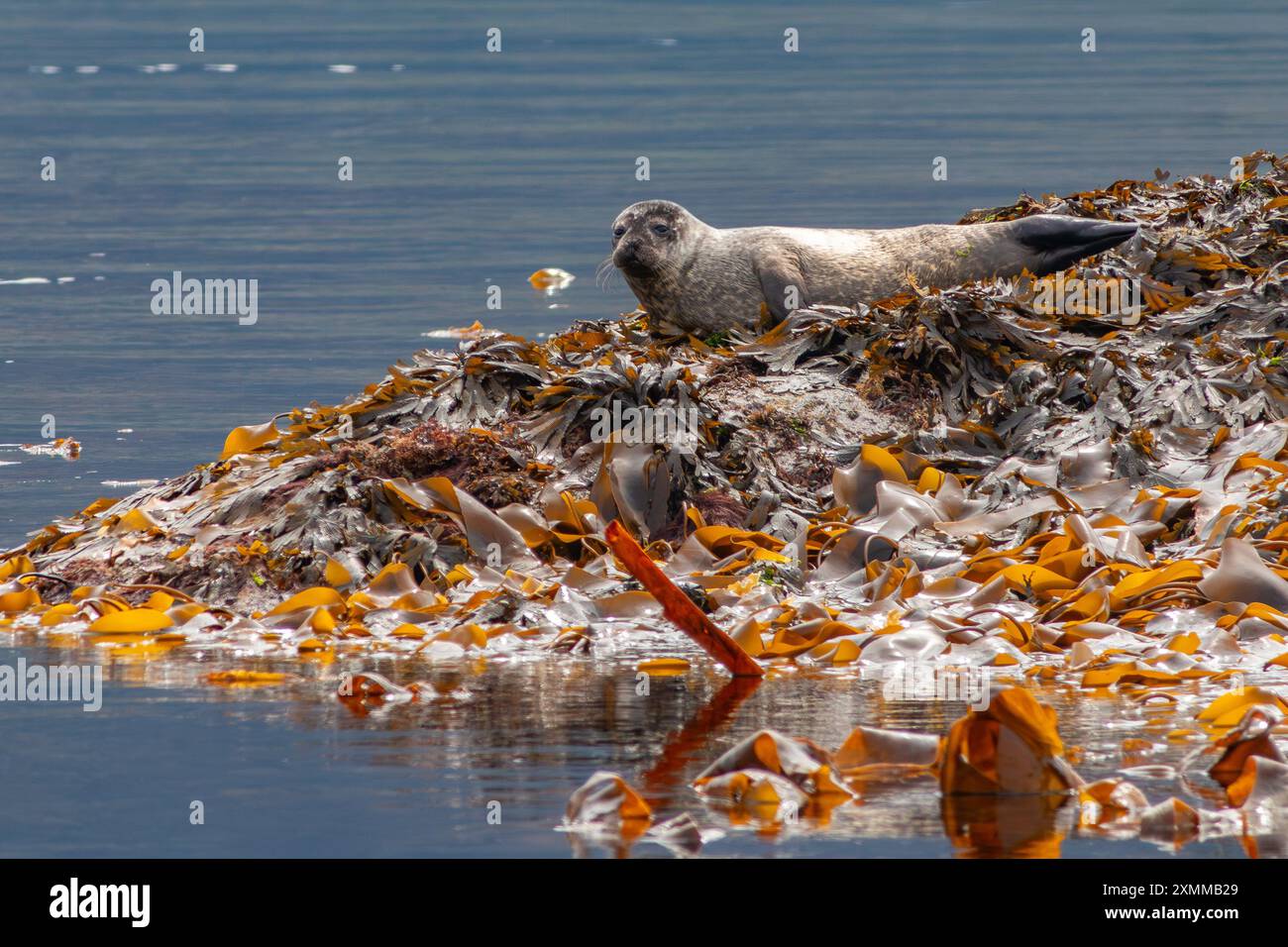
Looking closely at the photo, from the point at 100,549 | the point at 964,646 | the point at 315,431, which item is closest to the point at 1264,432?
the point at 964,646

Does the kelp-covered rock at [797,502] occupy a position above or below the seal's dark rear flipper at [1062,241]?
below

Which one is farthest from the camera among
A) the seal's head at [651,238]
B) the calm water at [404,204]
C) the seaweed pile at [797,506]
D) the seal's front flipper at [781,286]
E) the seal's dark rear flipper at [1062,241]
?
the seal's dark rear flipper at [1062,241]

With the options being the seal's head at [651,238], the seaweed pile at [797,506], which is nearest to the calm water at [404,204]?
the seaweed pile at [797,506]

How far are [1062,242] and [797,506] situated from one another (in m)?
2.78

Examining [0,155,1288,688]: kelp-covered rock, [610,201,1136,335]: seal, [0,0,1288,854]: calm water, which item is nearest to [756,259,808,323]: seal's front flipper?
[610,201,1136,335]: seal

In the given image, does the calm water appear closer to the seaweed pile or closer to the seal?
the seaweed pile

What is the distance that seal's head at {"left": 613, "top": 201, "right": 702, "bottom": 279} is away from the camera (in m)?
9.73

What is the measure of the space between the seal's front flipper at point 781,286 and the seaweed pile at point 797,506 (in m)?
0.29

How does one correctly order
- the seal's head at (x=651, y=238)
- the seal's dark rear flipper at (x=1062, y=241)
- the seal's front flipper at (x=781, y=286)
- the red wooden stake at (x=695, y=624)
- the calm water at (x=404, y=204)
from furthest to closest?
1. the seal's dark rear flipper at (x=1062, y=241)
2. the seal's head at (x=651, y=238)
3. the seal's front flipper at (x=781, y=286)
4. the red wooden stake at (x=695, y=624)
5. the calm water at (x=404, y=204)

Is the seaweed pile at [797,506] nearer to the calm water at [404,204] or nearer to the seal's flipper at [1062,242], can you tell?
the seal's flipper at [1062,242]

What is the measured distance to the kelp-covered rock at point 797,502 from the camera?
6.76 meters

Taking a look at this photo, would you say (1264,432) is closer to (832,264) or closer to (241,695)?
(832,264)

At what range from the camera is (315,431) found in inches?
341
